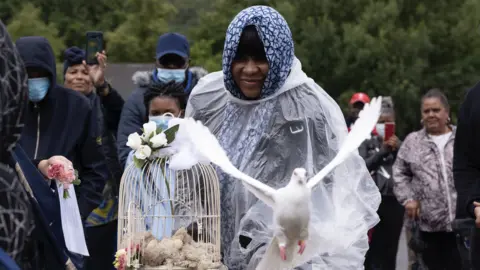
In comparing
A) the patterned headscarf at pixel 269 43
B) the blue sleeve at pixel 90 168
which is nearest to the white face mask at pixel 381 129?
the blue sleeve at pixel 90 168

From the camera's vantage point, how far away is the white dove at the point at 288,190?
453 cm

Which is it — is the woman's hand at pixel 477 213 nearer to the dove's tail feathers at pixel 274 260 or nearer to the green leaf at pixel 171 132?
the dove's tail feathers at pixel 274 260

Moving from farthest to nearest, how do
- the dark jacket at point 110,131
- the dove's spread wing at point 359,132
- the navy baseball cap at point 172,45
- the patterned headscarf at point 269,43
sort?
1. the navy baseball cap at point 172,45
2. the dark jacket at point 110,131
3. the patterned headscarf at point 269,43
4. the dove's spread wing at point 359,132

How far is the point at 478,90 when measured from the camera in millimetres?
5969

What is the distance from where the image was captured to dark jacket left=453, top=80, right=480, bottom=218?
5.98m

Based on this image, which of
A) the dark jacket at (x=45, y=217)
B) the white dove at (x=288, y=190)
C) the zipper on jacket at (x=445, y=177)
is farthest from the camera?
the zipper on jacket at (x=445, y=177)

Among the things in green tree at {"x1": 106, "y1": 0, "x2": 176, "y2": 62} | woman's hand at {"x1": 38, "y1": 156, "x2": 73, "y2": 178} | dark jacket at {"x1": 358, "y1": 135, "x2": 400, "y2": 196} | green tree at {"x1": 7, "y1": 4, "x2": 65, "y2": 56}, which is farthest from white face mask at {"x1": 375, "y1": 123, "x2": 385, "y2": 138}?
green tree at {"x1": 106, "y1": 0, "x2": 176, "y2": 62}

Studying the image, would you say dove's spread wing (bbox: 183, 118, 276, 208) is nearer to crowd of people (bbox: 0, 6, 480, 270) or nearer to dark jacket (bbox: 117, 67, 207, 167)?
crowd of people (bbox: 0, 6, 480, 270)

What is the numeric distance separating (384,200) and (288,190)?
6214 mm

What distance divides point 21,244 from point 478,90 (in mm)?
3229

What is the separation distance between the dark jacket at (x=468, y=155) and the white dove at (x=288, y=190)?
126cm

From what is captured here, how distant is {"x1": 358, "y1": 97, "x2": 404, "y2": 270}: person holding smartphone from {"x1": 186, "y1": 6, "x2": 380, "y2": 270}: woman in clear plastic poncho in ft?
16.6

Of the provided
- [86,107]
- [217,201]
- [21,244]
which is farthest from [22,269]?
[86,107]

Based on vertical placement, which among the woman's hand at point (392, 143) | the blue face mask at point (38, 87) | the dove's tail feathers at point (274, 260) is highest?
the blue face mask at point (38, 87)
